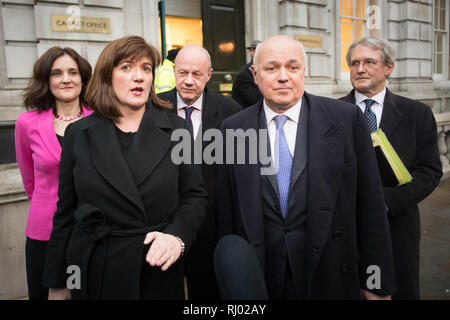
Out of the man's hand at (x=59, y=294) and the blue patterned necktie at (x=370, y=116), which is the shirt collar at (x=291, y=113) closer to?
the blue patterned necktie at (x=370, y=116)

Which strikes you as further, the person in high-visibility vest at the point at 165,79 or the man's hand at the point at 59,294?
the person in high-visibility vest at the point at 165,79

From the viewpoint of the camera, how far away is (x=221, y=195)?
6.17ft

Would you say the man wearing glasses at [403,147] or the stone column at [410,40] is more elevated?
the stone column at [410,40]

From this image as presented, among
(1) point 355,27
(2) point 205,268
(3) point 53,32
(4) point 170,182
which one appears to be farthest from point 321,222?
(1) point 355,27

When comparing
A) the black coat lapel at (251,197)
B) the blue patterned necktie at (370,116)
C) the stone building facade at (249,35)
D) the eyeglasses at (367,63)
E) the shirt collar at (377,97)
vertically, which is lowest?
the black coat lapel at (251,197)

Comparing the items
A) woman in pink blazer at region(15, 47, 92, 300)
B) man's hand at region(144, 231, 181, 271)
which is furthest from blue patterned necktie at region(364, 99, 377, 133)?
woman in pink blazer at region(15, 47, 92, 300)

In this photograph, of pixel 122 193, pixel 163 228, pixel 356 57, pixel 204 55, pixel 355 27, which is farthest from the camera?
pixel 355 27

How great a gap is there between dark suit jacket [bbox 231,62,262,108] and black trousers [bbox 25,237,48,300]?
320 cm

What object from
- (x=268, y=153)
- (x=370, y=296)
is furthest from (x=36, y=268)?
(x=370, y=296)

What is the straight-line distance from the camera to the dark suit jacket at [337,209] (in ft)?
5.41

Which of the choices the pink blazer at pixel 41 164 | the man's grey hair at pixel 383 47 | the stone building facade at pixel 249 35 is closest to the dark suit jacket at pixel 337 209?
the man's grey hair at pixel 383 47

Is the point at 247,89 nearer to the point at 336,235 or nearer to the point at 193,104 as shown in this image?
the point at 193,104

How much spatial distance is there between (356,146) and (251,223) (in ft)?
2.18

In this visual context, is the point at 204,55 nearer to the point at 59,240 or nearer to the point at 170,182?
the point at 170,182
